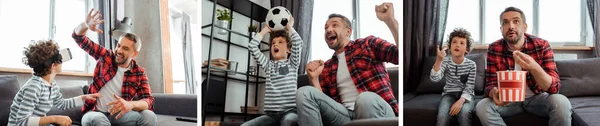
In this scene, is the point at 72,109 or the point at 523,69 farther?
the point at 72,109

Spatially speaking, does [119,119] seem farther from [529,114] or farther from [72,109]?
[529,114]

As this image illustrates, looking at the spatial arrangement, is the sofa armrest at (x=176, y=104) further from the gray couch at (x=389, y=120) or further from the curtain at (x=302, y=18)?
the gray couch at (x=389, y=120)

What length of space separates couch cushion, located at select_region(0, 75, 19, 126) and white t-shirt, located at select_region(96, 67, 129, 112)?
39cm

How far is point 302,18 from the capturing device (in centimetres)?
257

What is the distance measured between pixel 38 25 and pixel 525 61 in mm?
2269

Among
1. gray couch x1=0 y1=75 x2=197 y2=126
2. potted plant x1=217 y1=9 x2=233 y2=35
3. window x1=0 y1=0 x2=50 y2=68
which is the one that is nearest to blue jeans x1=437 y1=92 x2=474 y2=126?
potted plant x1=217 y1=9 x2=233 y2=35

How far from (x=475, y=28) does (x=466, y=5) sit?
13cm

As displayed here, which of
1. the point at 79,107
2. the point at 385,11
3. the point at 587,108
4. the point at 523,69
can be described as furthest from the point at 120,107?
the point at 587,108

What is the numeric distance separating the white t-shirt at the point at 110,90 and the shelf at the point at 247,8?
581mm

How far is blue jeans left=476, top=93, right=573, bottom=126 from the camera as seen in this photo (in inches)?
94.3

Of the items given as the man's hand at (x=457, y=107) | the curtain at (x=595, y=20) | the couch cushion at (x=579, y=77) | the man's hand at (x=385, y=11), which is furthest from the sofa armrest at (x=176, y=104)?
the curtain at (x=595, y=20)

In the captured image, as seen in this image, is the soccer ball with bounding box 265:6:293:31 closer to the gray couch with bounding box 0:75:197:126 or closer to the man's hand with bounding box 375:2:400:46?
the man's hand with bounding box 375:2:400:46

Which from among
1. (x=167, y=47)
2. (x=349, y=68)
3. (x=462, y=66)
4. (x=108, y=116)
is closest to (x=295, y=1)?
(x=349, y=68)

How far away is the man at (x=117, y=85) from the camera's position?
2.60 meters
